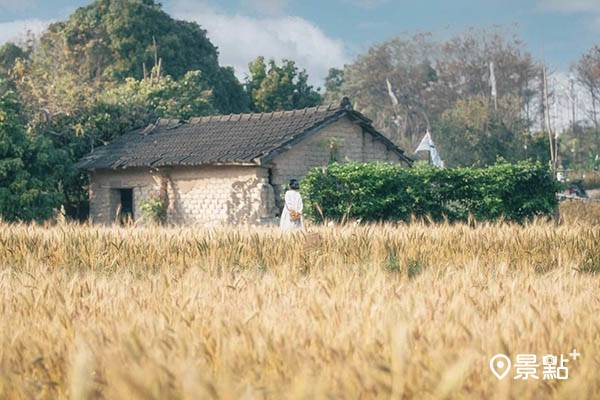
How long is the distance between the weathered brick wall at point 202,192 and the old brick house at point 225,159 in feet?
0.08

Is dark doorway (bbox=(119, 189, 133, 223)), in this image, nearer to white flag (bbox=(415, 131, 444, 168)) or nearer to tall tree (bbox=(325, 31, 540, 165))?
white flag (bbox=(415, 131, 444, 168))

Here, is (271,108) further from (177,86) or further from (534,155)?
(534,155)

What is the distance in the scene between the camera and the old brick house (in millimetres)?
21438

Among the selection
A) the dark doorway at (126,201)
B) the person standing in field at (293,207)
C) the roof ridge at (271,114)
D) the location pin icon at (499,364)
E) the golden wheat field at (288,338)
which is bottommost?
the location pin icon at (499,364)

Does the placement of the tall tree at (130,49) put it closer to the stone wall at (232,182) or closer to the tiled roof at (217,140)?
the tiled roof at (217,140)

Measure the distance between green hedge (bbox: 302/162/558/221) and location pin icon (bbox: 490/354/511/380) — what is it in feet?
51.8

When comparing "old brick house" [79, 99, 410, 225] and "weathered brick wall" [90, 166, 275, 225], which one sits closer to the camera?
"weathered brick wall" [90, 166, 275, 225]

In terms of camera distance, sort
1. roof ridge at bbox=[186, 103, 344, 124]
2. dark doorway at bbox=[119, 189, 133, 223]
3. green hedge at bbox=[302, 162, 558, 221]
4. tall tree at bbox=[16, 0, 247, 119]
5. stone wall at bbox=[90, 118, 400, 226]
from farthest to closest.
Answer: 1. tall tree at bbox=[16, 0, 247, 119]
2. dark doorway at bbox=[119, 189, 133, 223]
3. roof ridge at bbox=[186, 103, 344, 124]
4. stone wall at bbox=[90, 118, 400, 226]
5. green hedge at bbox=[302, 162, 558, 221]

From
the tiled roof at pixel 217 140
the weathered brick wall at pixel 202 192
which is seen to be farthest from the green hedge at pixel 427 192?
the tiled roof at pixel 217 140

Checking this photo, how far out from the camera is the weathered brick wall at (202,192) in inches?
837

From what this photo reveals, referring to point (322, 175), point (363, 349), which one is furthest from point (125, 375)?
point (322, 175)

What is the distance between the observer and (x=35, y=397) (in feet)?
8.39

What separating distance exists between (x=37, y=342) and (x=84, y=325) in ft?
1.11

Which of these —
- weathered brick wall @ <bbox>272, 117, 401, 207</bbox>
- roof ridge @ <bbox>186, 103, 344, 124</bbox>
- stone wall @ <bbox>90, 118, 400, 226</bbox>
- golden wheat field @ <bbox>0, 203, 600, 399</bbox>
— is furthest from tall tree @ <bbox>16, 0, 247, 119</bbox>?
golden wheat field @ <bbox>0, 203, 600, 399</bbox>
